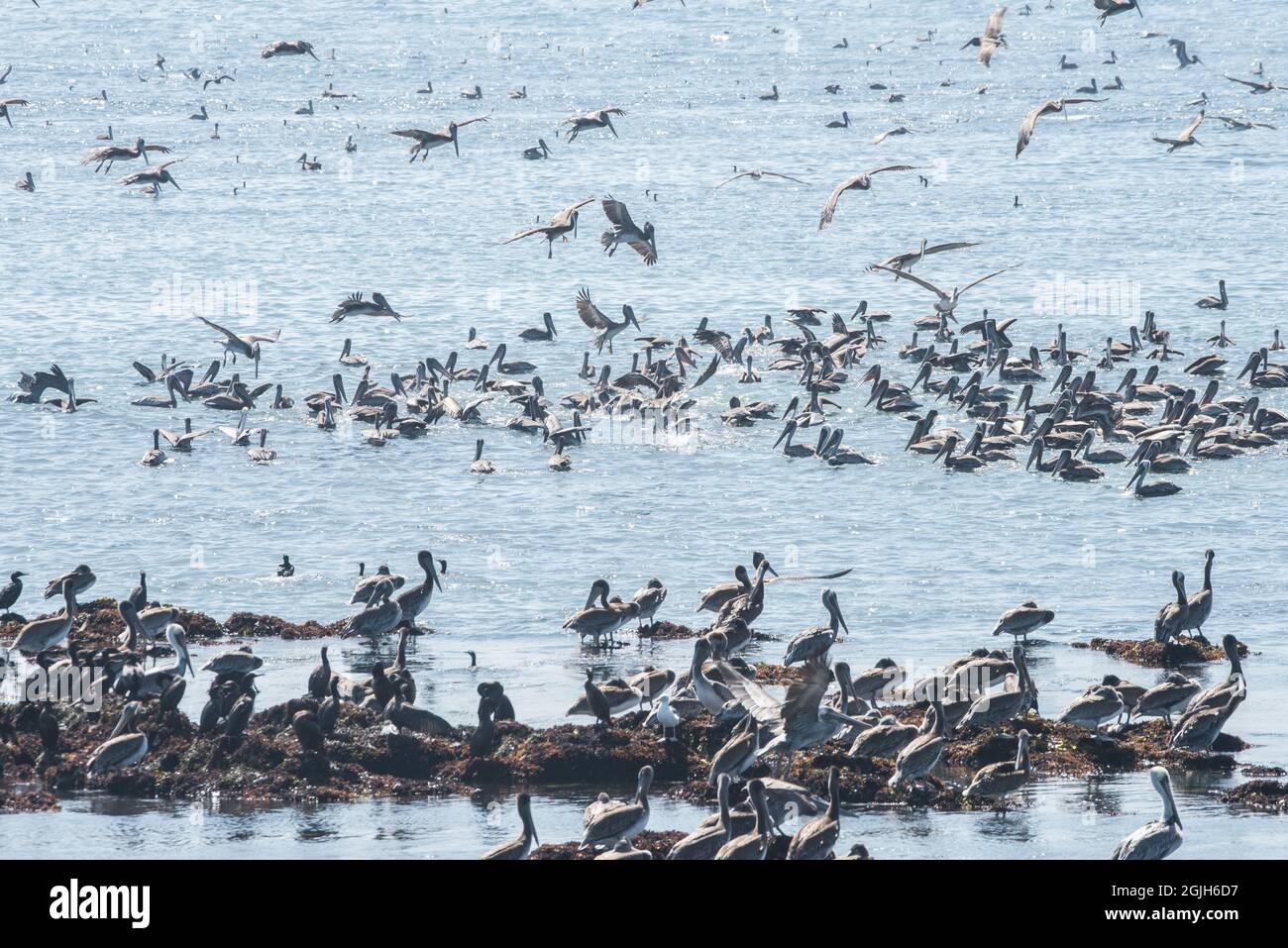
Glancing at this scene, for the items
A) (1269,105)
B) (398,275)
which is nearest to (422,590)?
(398,275)

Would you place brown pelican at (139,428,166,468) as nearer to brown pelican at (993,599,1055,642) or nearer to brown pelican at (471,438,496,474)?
brown pelican at (471,438,496,474)

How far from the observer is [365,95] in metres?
107

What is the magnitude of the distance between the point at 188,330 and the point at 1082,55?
7727 centimetres

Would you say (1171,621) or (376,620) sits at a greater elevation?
(1171,621)

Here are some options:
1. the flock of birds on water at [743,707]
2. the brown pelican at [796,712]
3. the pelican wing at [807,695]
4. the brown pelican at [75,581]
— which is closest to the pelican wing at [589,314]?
the brown pelican at [75,581]

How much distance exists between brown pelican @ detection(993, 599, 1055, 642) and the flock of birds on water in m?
0.02

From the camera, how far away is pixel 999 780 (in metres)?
17.5

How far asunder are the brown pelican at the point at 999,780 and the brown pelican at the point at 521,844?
439 centimetres

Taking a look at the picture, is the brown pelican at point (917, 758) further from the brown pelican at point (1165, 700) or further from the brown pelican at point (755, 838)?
the brown pelican at point (1165, 700)

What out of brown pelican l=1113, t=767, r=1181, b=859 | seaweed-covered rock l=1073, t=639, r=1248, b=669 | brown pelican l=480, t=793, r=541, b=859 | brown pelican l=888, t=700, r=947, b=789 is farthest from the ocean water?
brown pelican l=1113, t=767, r=1181, b=859

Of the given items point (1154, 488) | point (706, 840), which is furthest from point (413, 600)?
point (1154, 488)

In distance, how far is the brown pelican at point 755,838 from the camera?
14.7 m

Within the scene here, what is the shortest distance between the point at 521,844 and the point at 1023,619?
1065 cm

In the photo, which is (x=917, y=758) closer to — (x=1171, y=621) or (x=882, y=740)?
(x=882, y=740)
